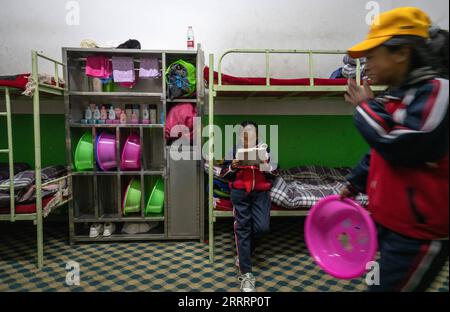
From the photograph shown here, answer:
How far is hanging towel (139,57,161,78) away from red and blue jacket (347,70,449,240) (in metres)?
2.68

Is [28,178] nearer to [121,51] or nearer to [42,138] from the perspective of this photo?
[42,138]

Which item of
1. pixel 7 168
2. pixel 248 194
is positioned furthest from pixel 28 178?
pixel 248 194

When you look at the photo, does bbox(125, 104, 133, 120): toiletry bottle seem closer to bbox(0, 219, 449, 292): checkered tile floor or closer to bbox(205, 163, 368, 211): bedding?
bbox(205, 163, 368, 211): bedding

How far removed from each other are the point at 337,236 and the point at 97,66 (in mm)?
2920

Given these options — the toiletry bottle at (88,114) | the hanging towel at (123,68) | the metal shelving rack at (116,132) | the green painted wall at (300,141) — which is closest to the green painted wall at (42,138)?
the green painted wall at (300,141)

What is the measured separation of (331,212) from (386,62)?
2.34 feet

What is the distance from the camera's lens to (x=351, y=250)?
1419mm

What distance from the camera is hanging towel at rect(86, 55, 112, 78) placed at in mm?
3338

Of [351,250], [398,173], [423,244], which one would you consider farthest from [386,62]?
[351,250]

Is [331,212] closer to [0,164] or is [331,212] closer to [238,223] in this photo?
[238,223]

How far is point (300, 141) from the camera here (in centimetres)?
403

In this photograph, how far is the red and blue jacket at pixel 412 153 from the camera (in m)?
0.96

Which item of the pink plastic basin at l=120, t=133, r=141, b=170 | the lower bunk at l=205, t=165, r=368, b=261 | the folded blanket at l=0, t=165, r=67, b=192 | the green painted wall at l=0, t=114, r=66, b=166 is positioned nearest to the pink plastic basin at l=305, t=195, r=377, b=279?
the lower bunk at l=205, t=165, r=368, b=261
